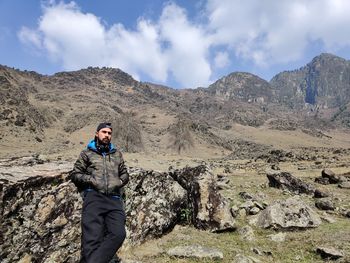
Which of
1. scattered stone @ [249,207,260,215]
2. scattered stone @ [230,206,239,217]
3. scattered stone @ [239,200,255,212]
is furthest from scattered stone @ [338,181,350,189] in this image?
scattered stone @ [230,206,239,217]

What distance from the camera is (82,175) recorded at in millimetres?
7859

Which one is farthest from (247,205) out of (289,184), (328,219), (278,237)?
(289,184)

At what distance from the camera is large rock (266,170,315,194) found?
18938mm

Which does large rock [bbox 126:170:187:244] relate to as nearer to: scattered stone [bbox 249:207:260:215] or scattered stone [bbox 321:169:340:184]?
scattered stone [bbox 249:207:260:215]

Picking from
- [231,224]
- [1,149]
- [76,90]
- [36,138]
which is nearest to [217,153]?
[36,138]

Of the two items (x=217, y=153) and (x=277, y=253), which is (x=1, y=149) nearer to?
(x=217, y=153)

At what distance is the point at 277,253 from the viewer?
10.3 meters

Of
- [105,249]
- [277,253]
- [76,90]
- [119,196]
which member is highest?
[76,90]

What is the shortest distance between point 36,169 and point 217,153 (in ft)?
292

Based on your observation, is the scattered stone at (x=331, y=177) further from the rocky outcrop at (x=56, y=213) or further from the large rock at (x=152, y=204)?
the large rock at (x=152, y=204)

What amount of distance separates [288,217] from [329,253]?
9.22 ft

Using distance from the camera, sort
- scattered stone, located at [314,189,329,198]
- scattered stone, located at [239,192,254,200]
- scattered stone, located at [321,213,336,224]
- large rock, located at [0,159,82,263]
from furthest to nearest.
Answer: scattered stone, located at [314,189,329,198]
scattered stone, located at [239,192,254,200]
scattered stone, located at [321,213,336,224]
large rock, located at [0,159,82,263]

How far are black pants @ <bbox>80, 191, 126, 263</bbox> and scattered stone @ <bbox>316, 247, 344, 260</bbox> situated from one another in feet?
17.3

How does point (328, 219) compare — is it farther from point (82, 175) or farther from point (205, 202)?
point (82, 175)
